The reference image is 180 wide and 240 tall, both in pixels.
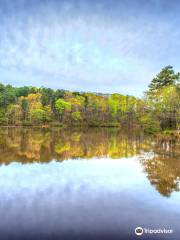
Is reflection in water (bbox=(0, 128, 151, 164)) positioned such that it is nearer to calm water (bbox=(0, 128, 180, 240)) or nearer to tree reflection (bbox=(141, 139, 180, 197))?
calm water (bbox=(0, 128, 180, 240))

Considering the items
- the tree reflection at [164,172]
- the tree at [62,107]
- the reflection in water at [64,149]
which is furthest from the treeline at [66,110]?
the tree reflection at [164,172]

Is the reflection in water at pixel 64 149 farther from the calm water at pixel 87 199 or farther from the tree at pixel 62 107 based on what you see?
the tree at pixel 62 107

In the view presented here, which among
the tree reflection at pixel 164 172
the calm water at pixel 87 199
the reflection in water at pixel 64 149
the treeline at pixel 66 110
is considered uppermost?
the treeline at pixel 66 110

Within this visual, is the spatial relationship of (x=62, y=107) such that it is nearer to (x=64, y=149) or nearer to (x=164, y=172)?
(x=64, y=149)

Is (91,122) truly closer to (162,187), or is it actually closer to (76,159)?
(76,159)

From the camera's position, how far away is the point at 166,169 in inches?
564

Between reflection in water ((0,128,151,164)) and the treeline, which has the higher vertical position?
the treeline

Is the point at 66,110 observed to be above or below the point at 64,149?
above

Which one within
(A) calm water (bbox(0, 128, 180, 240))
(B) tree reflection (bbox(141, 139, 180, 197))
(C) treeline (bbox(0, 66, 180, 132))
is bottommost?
(A) calm water (bbox(0, 128, 180, 240))

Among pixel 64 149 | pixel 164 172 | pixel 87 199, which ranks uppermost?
pixel 64 149

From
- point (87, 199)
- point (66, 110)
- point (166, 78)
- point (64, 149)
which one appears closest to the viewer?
point (87, 199)

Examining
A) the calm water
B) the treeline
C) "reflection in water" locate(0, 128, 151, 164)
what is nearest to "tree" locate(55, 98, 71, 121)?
the treeline

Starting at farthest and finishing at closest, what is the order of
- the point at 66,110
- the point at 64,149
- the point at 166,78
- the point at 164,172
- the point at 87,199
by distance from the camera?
the point at 66,110 < the point at 166,78 < the point at 64,149 < the point at 164,172 < the point at 87,199

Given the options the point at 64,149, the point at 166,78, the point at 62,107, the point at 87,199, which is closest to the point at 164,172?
the point at 87,199
